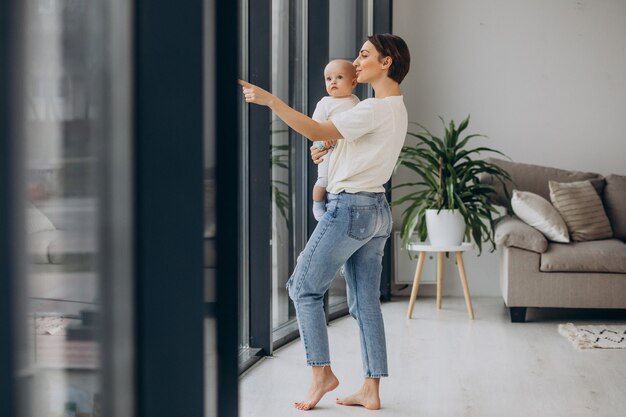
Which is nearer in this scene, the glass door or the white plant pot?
the glass door

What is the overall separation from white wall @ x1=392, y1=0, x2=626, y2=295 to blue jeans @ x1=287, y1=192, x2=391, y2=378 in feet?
9.81

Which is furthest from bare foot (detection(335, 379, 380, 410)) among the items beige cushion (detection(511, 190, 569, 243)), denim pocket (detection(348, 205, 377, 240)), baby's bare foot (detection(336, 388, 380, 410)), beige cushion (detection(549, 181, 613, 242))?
beige cushion (detection(549, 181, 613, 242))

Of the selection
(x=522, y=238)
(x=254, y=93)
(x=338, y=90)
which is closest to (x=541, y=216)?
(x=522, y=238)

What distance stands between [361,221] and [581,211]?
106 inches

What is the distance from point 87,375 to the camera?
934mm

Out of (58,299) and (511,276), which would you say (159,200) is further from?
(511,276)

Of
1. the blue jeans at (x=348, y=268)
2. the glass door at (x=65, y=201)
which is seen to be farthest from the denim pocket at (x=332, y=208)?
the glass door at (x=65, y=201)

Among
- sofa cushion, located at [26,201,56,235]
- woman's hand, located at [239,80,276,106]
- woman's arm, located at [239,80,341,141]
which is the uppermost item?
woman's hand, located at [239,80,276,106]

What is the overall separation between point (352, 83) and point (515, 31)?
315cm

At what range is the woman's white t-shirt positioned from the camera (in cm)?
274

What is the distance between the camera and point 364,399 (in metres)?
3.03

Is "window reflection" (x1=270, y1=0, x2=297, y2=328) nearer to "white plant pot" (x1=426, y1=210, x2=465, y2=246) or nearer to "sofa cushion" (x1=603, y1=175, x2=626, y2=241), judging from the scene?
"white plant pot" (x1=426, y1=210, x2=465, y2=246)

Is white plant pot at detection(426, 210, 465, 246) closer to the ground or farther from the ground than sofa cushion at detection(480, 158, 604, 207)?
closer to the ground

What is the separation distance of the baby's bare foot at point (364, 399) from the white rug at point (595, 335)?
157 centimetres
